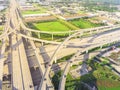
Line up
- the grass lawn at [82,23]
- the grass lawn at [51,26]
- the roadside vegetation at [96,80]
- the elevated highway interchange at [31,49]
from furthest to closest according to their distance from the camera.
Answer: the grass lawn at [82,23]
the grass lawn at [51,26]
the roadside vegetation at [96,80]
the elevated highway interchange at [31,49]

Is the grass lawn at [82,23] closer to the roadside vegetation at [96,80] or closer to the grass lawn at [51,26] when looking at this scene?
the grass lawn at [51,26]

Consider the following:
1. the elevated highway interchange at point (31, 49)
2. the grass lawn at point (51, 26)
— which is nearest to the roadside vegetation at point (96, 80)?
the elevated highway interchange at point (31, 49)

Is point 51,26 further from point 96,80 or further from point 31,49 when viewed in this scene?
point 96,80

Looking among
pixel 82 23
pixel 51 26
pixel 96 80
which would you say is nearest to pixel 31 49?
pixel 96 80

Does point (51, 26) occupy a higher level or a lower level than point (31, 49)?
lower

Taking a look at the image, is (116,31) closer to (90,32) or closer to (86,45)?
(90,32)

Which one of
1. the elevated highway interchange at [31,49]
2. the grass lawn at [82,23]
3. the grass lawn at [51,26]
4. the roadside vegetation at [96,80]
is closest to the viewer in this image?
the elevated highway interchange at [31,49]

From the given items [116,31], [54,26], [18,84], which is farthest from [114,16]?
[18,84]

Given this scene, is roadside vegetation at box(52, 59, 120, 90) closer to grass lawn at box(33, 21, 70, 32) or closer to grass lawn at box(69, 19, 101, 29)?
grass lawn at box(33, 21, 70, 32)
